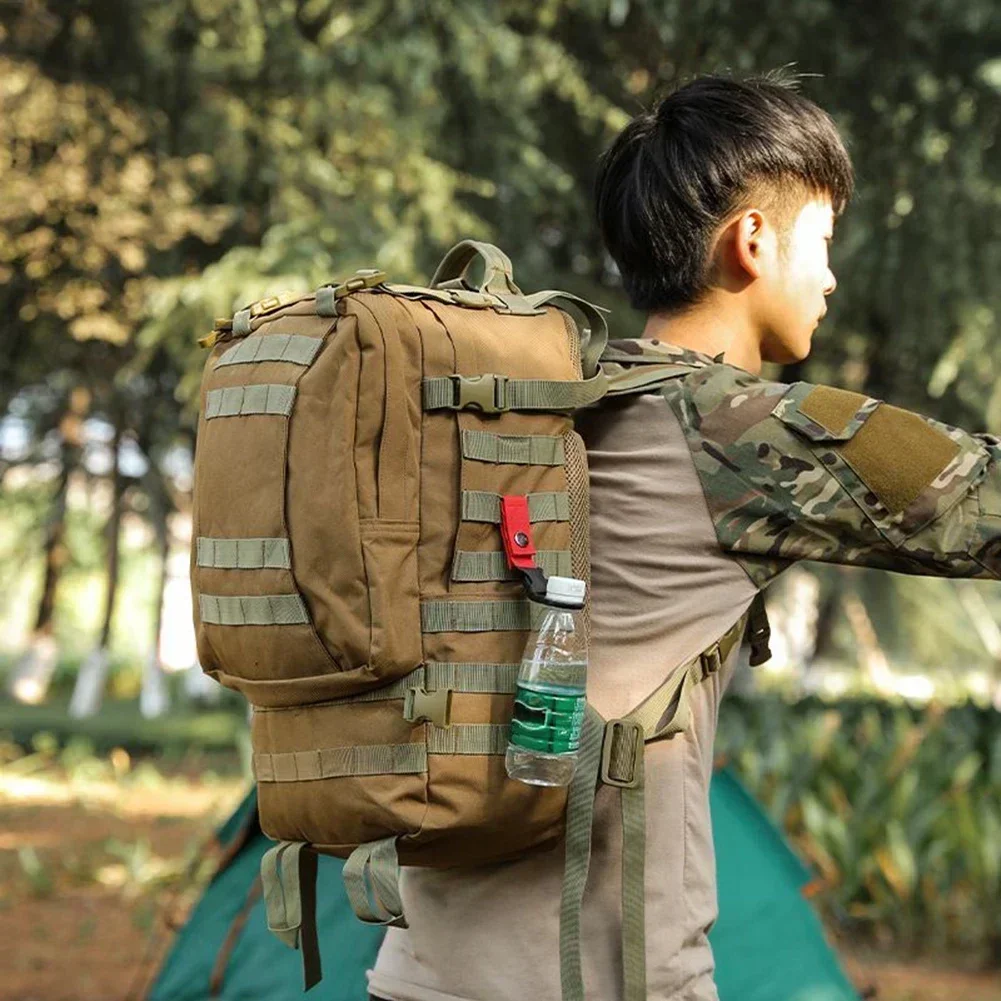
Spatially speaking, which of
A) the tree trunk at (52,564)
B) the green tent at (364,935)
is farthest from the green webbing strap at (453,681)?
the tree trunk at (52,564)

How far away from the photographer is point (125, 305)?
43.6 ft

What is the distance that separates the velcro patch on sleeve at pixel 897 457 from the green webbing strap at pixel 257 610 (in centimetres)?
63

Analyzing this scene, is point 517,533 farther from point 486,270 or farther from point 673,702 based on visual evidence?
point 486,270

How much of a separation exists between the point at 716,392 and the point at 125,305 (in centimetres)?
1190

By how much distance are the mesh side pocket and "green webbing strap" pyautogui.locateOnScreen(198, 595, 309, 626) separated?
0.32 m

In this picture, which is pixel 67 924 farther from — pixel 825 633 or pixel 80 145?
pixel 825 633

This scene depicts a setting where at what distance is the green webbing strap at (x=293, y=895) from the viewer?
1971mm

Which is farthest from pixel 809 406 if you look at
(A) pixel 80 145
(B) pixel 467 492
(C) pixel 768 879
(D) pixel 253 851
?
(A) pixel 80 145

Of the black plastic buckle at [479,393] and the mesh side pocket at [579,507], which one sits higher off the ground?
the black plastic buckle at [479,393]

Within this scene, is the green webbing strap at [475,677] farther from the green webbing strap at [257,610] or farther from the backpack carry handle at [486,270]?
the backpack carry handle at [486,270]

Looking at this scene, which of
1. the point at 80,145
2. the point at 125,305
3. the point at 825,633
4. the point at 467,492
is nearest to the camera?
the point at 467,492

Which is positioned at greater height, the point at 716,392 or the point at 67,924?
the point at 716,392

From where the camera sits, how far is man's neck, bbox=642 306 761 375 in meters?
2.13

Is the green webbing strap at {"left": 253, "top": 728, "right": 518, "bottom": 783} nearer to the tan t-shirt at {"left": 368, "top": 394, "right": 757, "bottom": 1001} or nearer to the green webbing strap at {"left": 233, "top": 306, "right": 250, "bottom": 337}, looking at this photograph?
the tan t-shirt at {"left": 368, "top": 394, "right": 757, "bottom": 1001}
